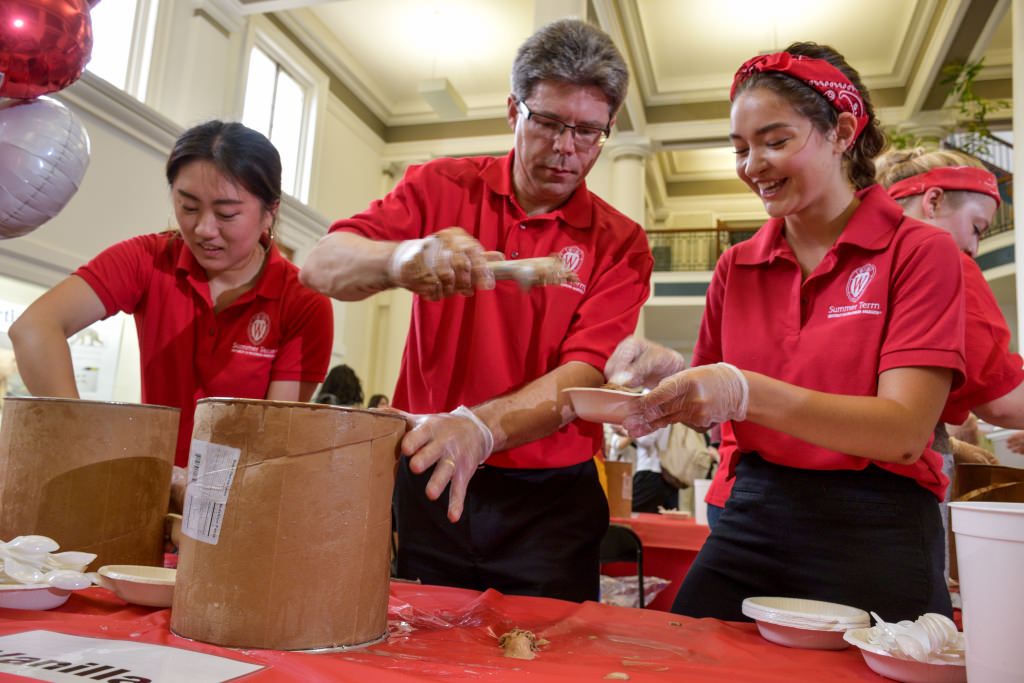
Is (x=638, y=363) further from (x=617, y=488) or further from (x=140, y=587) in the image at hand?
(x=617, y=488)

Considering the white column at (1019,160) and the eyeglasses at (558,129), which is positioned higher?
the white column at (1019,160)

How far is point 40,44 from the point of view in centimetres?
125

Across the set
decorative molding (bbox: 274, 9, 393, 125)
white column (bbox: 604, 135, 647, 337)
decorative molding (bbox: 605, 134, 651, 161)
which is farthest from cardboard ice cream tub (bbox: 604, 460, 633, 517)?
decorative molding (bbox: 274, 9, 393, 125)

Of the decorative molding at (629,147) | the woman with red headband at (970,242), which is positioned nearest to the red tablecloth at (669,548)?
the woman with red headband at (970,242)

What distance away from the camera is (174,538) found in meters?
1.23

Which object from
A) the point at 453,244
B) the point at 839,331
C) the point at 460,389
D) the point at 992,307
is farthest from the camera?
the point at 992,307

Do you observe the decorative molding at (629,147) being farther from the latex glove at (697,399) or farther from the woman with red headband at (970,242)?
the latex glove at (697,399)

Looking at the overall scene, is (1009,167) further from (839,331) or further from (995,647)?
(995,647)

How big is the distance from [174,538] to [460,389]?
58 cm

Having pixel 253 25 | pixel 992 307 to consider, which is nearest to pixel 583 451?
pixel 992 307

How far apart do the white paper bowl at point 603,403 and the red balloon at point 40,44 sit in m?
1.04

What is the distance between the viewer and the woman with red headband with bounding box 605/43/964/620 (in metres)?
1.20

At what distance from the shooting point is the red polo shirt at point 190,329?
70.4 inches

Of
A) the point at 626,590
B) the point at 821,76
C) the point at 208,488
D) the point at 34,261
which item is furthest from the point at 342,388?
the point at 208,488
